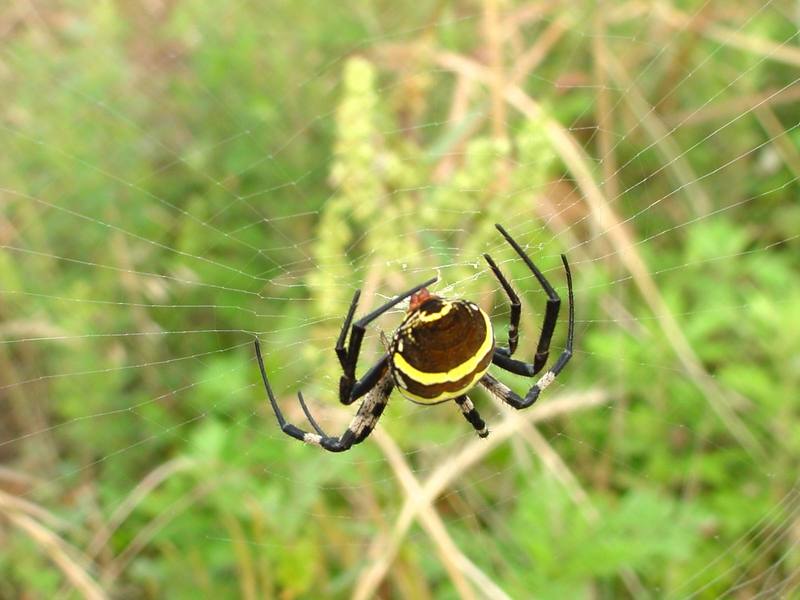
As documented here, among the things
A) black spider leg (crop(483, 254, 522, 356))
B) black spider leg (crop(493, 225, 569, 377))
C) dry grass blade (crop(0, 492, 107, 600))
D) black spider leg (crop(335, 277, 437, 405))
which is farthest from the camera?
dry grass blade (crop(0, 492, 107, 600))

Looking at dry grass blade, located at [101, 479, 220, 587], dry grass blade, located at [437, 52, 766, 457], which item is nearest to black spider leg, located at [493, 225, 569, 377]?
dry grass blade, located at [437, 52, 766, 457]

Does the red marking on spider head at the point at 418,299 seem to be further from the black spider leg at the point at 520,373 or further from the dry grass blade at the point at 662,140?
the dry grass blade at the point at 662,140

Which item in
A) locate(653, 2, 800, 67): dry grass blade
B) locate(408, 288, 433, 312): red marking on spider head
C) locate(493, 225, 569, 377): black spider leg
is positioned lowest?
locate(493, 225, 569, 377): black spider leg

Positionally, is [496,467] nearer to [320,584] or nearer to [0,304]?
[320,584]

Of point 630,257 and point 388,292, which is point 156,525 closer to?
point 388,292

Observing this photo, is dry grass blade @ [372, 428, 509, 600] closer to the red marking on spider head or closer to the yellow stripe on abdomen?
the yellow stripe on abdomen

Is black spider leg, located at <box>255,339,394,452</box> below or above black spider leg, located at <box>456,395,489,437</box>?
above

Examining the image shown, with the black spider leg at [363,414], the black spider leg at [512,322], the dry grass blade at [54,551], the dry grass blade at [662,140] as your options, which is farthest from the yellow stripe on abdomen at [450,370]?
the dry grass blade at [662,140]
